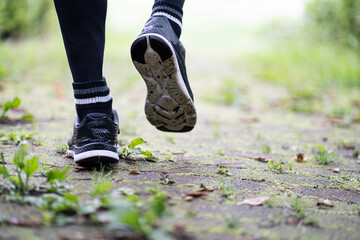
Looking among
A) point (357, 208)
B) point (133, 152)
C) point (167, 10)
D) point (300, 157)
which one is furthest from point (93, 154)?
point (300, 157)

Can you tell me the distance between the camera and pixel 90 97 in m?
1.52

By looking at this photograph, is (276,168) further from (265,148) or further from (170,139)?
(170,139)

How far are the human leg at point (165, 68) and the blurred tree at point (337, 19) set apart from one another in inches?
147

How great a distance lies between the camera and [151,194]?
120 cm

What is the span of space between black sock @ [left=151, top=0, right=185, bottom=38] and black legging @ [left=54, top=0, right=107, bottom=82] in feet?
0.94

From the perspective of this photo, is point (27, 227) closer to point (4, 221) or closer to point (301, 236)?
point (4, 221)

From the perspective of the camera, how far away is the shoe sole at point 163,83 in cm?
150

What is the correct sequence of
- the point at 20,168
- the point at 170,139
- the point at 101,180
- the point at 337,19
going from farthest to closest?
the point at 337,19 < the point at 170,139 < the point at 101,180 < the point at 20,168

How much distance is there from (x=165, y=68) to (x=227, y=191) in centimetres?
60

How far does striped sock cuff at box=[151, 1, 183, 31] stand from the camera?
166 cm

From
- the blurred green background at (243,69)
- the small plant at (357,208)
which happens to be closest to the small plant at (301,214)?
the small plant at (357,208)

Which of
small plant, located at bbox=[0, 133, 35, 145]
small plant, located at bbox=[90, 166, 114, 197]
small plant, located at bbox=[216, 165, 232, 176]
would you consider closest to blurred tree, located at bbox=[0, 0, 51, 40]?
small plant, located at bbox=[0, 133, 35, 145]

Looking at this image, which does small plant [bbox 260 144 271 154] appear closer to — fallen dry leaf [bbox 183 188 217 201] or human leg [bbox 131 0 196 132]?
human leg [bbox 131 0 196 132]

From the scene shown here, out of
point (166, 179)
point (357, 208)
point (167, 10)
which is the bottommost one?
point (357, 208)
